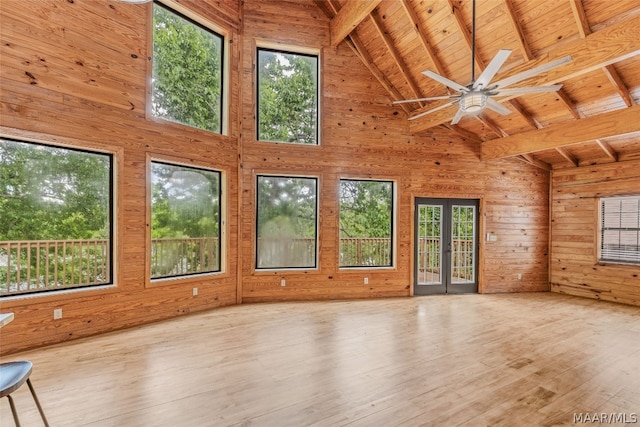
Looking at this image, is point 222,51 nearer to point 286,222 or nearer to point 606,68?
point 286,222

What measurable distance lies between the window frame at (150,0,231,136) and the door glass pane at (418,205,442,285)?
416 centimetres

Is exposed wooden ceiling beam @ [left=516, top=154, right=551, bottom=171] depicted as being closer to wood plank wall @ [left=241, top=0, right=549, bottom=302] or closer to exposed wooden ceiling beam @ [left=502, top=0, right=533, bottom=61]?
wood plank wall @ [left=241, top=0, right=549, bottom=302]

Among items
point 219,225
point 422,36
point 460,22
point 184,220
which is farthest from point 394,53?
point 184,220

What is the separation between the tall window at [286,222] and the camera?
18.3 feet

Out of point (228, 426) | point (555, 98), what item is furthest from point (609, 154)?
point (228, 426)

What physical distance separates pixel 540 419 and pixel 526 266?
217 inches

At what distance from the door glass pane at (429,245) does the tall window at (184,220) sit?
3978mm

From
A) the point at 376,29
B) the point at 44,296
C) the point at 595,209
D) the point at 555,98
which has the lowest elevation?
the point at 44,296

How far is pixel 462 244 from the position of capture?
659 cm

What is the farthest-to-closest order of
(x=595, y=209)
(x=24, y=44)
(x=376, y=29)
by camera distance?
1. (x=595, y=209)
2. (x=376, y=29)
3. (x=24, y=44)

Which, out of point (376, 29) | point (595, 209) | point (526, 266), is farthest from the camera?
point (526, 266)

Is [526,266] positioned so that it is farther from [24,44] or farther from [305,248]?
[24,44]

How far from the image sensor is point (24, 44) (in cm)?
336

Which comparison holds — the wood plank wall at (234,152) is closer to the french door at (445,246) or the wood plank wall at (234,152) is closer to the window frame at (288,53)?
the window frame at (288,53)
